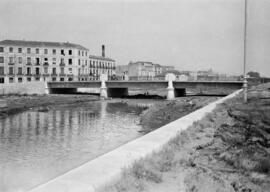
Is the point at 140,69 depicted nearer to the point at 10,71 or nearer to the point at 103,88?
the point at 10,71

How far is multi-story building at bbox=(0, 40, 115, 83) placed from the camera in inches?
3344

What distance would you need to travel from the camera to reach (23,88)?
66625 millimetres

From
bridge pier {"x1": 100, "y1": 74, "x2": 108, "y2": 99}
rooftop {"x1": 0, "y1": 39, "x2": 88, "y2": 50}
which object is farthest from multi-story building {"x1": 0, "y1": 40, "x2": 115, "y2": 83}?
bridge pier {"x1": 100, "y1": 74, "x2": 108, "y2": 99}

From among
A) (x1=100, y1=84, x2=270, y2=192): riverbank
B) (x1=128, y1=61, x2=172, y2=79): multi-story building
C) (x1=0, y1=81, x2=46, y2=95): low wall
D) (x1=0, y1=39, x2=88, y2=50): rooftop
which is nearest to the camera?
(x1=100, y1=84, x2=270, y2=192): riverbank

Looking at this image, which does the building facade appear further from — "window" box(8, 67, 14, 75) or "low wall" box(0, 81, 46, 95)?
"low wall" box(0, 81, 46, 95)

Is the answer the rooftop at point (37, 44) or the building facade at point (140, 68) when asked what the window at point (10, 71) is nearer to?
the rooftop at point (37, 44)

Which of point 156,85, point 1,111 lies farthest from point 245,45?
point 156,85

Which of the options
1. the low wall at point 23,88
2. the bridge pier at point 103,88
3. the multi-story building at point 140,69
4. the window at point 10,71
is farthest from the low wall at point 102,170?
the multi-story building at point 140,69

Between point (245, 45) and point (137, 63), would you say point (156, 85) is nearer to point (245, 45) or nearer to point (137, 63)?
point (245, 45)

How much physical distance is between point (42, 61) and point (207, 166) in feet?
289

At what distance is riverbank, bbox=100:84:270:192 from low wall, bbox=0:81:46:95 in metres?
59.7

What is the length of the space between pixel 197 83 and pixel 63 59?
48858 millimetres

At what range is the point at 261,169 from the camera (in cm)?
758

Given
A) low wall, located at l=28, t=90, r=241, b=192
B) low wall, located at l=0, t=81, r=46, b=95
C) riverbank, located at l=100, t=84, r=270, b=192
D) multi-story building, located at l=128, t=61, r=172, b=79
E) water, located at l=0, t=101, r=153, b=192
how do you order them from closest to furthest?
low wall, located at l=28, t=90, r=241, b=192, riverbank, located at l=100, t=84, r=270, b=192, water, located at l=0, t=101, r=153, b=192, low wall, located at l=0, t=81, r=46, b=95, multi-story building, located at l=128, t=61, r=172, b=79
